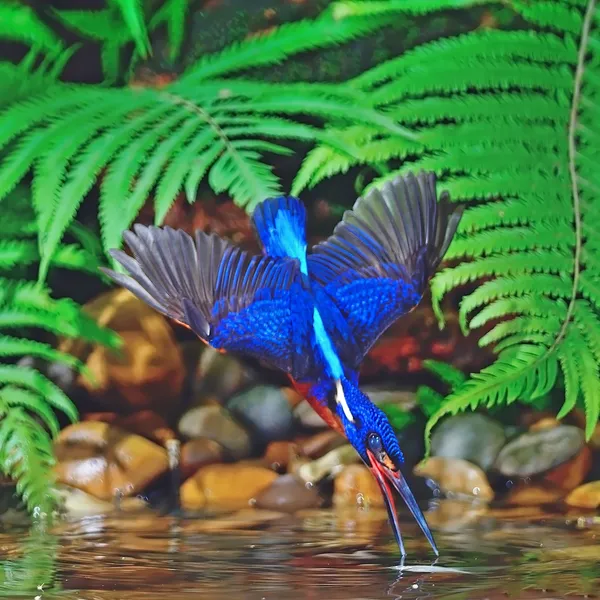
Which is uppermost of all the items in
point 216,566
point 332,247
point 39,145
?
point 39,145

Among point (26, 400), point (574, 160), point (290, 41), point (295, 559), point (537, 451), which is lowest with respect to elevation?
point (295, 559)

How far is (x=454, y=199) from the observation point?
142 cm

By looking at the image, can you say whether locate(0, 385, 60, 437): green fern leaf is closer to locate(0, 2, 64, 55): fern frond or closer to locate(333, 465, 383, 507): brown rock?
locate(333, 465, 383, 507): brown rock

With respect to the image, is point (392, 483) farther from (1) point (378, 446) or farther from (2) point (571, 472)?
(2) point (571, 472)

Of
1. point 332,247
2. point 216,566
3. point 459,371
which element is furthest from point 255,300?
point 459,371

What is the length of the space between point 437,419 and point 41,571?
62 cm

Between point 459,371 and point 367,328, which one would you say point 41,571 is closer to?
point 367,328

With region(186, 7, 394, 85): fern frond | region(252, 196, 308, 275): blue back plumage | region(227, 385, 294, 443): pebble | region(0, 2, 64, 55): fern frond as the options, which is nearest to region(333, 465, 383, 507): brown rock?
region(227, 385, 294, 443): pebble

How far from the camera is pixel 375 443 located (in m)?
1.08

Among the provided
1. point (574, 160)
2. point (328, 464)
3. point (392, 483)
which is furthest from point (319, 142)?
point (392, 483)

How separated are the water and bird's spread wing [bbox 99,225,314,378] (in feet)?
0.74

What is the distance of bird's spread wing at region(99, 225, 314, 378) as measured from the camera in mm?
1124

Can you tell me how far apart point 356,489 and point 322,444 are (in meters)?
0.09

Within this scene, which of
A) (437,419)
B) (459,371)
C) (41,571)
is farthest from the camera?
(459,371)
